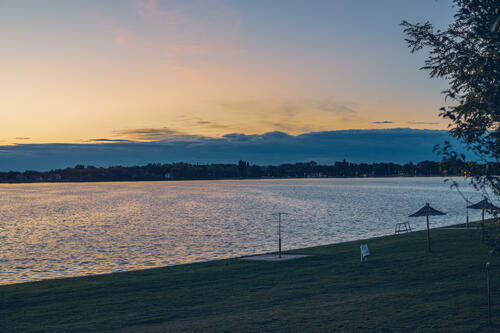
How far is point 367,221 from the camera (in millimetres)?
65625

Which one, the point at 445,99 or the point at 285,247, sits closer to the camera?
the point at 445,99

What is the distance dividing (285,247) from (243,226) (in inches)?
871

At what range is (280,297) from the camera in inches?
685

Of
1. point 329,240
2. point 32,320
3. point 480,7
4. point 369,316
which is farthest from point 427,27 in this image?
point 329,240

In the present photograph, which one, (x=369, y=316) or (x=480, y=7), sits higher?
(x=480, y=7)

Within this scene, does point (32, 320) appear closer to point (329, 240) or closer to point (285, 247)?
point (285, 247)

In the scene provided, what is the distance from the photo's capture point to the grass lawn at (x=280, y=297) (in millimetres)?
13211

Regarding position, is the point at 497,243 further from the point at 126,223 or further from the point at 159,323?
the point at 126,223

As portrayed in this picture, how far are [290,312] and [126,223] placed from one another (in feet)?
201

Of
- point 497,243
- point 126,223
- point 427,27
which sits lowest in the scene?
point 126,223

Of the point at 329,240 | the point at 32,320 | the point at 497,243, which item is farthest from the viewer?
the point at 329,240

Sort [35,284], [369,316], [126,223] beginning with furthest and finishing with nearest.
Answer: [126,223]
[35,284]
[369,316]

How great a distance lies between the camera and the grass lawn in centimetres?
1321

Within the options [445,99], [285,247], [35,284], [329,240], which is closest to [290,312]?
[445,99]
